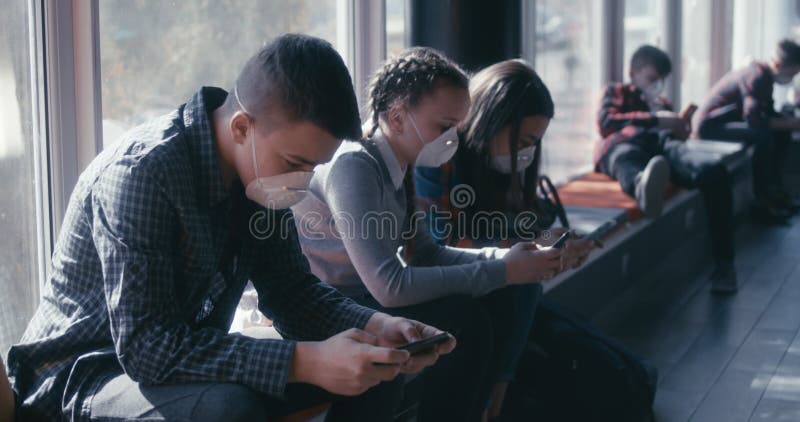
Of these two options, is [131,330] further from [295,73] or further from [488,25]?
[488,25]

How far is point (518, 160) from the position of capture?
3.12 metres

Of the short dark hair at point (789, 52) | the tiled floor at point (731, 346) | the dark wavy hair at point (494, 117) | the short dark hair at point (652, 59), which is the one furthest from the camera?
the short dark hair at point (789, 52)

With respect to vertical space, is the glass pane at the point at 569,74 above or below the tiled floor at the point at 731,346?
above

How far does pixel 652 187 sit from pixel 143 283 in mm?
3392

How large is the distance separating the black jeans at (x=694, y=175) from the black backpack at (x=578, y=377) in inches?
76.5

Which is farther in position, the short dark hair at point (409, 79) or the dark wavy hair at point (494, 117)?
the dark wavy hair at point (494, 117)

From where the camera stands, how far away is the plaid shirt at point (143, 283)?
1.71 metres

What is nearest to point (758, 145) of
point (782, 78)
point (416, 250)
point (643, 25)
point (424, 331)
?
point (782, 78)

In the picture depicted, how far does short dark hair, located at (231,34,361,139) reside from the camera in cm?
182

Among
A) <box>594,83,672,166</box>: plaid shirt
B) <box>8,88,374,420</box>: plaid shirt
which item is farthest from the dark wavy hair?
<box>594,83,672,166</box>: plaid shirt

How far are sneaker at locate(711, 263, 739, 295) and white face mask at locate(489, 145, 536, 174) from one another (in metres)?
2.03

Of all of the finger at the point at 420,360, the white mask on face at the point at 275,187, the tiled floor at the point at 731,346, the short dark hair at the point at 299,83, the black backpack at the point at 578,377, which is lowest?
the tiled floor at the point at 731,346

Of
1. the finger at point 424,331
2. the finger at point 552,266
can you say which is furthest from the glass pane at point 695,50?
the finger at point 424,331

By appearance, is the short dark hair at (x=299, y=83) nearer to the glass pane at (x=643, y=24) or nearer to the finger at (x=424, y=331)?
the finger at (x=424, y=331)
